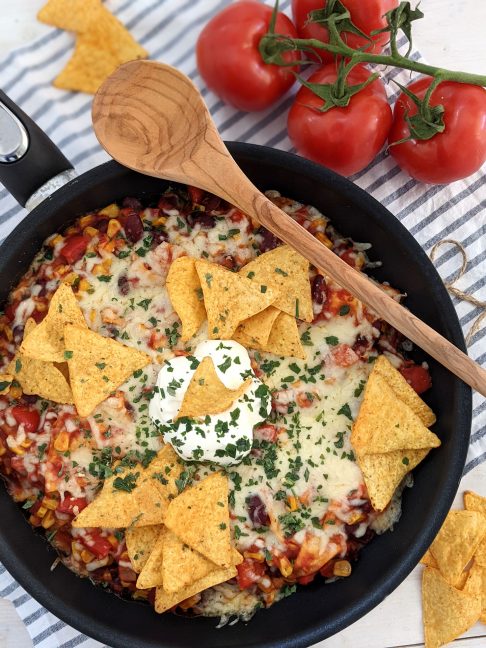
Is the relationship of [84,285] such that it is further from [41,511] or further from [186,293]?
[41,511]

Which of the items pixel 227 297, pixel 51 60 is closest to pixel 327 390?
pixel 227 297

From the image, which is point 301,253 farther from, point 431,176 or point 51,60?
point 51,60

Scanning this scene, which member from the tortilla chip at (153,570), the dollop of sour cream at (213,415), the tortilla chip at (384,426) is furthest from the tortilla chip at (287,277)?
the tortilla chip at (153,570)

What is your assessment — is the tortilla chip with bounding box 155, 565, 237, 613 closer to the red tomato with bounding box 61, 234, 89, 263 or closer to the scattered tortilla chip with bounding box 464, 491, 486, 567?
the scattered tortilla chip with bounding box 464, 491, 486, 567

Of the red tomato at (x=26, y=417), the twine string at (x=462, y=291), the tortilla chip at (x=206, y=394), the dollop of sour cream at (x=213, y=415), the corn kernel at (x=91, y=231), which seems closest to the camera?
the tortilla chip at (x=206, y=394)

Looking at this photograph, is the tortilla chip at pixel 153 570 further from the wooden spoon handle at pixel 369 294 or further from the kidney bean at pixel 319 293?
the wooden spoon handle at pixel 369 294

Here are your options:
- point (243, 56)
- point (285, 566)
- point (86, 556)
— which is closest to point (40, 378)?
point (86, 556)
